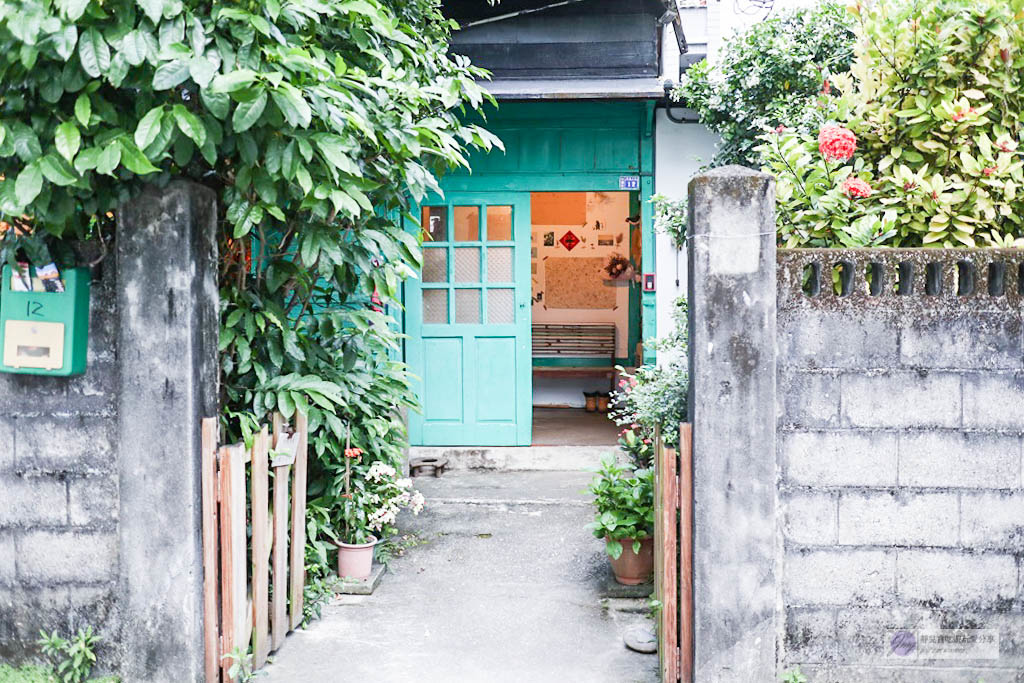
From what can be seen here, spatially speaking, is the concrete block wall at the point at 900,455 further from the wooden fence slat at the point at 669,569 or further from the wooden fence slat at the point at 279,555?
the wooden fence slat at the point at 279,555

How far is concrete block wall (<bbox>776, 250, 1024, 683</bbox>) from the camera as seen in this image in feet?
11.8

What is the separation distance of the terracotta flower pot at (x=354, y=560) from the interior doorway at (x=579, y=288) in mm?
6358

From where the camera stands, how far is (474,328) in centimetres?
798

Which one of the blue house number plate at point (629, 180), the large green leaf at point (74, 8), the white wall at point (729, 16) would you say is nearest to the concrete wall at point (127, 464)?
the large green leaf at point (74, 8)

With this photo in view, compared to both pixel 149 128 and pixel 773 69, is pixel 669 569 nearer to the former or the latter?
pixel 149 128

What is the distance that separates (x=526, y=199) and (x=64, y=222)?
4.94m

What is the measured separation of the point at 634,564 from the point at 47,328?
323 centimetres

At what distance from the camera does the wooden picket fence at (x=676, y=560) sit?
12.0 ft

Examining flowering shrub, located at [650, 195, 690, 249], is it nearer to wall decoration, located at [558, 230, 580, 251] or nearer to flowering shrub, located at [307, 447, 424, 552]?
flowering shrub, located at [307, 447, 424, 552]

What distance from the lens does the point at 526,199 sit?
7.97 m

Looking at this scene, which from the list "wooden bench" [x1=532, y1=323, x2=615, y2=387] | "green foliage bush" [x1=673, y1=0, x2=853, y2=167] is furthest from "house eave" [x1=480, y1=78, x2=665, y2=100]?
"wooden bench" [x1=532, y1=323, x2=615, y2=387]

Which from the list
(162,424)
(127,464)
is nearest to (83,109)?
(162,424)

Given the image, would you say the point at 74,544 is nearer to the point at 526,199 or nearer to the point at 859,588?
the point at 859,588

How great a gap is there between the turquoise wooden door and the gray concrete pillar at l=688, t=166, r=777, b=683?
4391 millimetres
